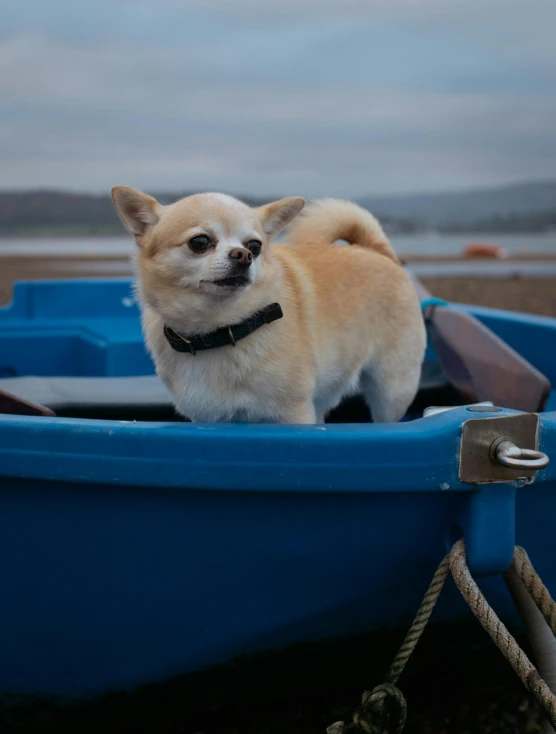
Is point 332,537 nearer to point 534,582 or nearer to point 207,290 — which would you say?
point 534,582

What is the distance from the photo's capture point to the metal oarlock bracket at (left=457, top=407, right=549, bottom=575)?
1.26 m

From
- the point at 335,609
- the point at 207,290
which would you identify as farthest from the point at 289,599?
the point at 207,290

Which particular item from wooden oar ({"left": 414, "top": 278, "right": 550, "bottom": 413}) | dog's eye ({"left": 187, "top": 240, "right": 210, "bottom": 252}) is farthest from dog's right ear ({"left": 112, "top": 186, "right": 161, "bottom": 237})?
wooden oar ({"left": 414, "top": 278, "right": 550, "bottom": 413})

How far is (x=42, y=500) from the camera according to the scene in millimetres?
1330

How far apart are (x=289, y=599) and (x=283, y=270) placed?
0.70 meters

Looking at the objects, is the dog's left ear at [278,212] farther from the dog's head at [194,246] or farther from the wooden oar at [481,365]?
the wooden oar at [481,365]

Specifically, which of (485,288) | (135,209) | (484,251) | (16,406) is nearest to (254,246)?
(135,209)

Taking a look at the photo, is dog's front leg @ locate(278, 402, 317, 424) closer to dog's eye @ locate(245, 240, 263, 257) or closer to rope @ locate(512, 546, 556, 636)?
dog's eye @ locate(245, 240, 263, 257)

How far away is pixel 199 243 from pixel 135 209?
0.60 ft

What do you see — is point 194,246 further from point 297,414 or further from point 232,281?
point 297,414

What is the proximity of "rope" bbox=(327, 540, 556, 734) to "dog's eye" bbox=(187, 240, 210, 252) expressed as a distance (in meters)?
0.71

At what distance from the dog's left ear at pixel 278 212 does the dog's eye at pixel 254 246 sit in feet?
0.39

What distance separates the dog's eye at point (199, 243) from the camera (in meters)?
1.52

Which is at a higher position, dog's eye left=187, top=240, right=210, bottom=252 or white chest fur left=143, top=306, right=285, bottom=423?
dog's eye left=187, top=240, right=210, bottom=252
